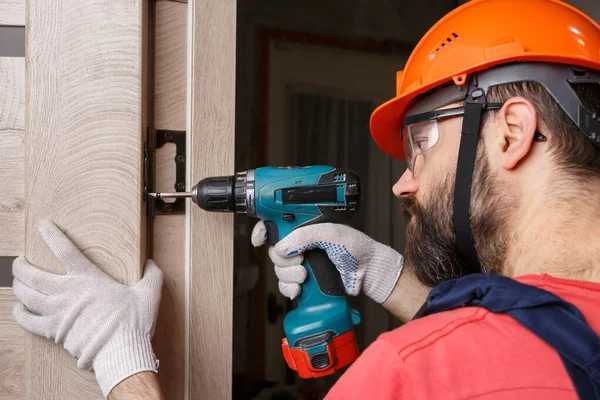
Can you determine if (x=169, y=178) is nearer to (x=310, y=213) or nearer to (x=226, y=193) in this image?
(x=226, y=193)

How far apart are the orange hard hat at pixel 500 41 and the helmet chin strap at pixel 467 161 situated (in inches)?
1.8

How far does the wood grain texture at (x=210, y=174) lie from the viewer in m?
1.05

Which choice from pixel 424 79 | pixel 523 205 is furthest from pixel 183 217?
pixel 523 205

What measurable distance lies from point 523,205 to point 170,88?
0.72 meters

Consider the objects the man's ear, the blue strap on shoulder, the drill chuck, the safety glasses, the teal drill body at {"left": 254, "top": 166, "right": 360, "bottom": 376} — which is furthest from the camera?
the teal drill body at {"left": 254, "top": 166, "right": 360, "bottom": 376}

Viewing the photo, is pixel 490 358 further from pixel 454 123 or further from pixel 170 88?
pixel 170 88

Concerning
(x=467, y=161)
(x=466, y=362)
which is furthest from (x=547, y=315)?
(x=467, y=161)

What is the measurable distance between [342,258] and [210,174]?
39 cm

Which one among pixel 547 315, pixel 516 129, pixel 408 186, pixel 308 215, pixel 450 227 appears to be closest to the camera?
pixel 547 315

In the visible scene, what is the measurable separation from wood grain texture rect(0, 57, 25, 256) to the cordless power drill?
251 millimetres

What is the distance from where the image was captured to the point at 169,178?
1.07 meters

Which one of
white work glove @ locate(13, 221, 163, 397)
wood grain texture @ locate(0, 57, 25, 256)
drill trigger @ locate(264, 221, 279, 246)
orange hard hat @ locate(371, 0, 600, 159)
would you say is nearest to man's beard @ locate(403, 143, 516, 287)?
orange hard hat @ locate(371, 0, 600, 159)

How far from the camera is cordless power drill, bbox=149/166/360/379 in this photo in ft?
3.59

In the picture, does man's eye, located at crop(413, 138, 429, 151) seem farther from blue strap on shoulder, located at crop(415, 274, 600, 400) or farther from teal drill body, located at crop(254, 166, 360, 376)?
blue strap on shoulder, located at crop(415, 274, 600, 400)
